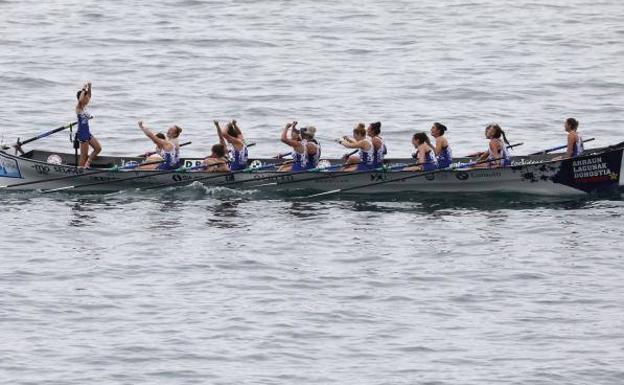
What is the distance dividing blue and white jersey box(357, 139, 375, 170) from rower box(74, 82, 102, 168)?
23.0ft

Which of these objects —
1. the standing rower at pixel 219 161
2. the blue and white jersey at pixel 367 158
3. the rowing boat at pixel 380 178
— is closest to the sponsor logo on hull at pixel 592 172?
the rowing boat at pixel 380 178

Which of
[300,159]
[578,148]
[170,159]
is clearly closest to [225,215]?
[170,159]

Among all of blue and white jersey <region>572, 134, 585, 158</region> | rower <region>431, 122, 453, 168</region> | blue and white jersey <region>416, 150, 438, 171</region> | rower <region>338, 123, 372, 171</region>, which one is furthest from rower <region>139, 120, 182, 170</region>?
blue and white jersey <region>572, 134, 585, 158</region>

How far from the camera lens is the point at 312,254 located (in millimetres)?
36281

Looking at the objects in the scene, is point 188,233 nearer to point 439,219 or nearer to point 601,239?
point 439,219

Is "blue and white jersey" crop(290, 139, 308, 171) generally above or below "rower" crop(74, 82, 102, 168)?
below

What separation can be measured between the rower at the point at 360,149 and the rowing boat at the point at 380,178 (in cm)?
36

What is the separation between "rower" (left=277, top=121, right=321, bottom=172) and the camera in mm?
41412

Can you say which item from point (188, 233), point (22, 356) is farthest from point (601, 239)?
point (22, 356)

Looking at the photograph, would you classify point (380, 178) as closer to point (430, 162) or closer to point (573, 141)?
point (430, 162)

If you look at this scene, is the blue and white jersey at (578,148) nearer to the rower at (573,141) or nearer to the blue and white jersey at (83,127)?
the rower at (573,141)

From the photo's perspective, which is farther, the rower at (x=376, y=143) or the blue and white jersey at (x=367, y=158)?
the blue and white jersey at (x=367, y=158)

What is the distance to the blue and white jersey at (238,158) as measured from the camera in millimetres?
41906

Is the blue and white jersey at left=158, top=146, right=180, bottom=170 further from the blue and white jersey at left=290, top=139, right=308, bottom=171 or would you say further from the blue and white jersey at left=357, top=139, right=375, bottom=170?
the blue and white jersey at left=357, top=139, right=375, bottom=170
